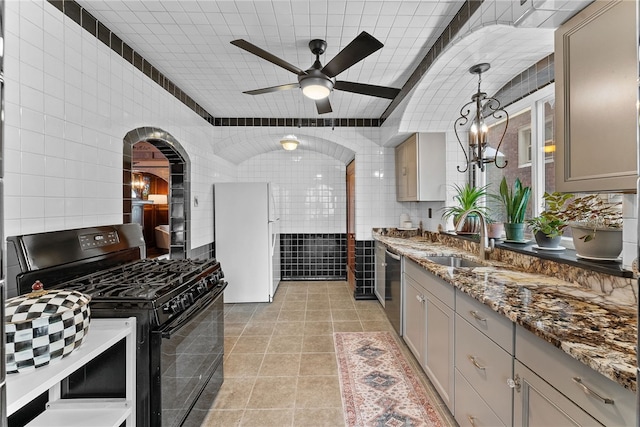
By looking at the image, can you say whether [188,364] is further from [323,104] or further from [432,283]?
[323,104]

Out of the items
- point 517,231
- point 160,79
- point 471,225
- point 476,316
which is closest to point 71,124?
point 160,79

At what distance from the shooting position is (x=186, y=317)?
1.49 metres

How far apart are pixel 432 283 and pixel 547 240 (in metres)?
0.75

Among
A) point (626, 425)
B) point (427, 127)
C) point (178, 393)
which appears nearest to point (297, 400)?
point (178, 393)

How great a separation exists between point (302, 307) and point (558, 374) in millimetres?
3213

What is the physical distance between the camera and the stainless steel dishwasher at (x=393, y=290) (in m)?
2.86

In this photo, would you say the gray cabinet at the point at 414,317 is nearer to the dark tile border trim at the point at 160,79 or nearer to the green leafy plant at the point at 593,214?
the green leafy plant at the point at 593,214

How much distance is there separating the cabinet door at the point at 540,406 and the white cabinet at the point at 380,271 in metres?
2.31

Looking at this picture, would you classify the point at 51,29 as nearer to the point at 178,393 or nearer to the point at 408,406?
the point at 178,393

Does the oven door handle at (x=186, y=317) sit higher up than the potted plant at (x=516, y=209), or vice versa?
the potted plant at (x=516, y=209)

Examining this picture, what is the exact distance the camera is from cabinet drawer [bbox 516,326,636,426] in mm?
764

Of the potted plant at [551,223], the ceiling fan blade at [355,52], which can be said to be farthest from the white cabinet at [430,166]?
the ceiling fan blade at [355,52]

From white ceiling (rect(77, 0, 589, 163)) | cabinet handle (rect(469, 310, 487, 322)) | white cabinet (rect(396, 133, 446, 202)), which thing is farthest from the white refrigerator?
cabinet handle (rect(469, 310, 487, 322))

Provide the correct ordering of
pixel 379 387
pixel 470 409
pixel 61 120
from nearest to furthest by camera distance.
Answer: pixel 470 409 < pixel 61 120 < pixel 379 387
